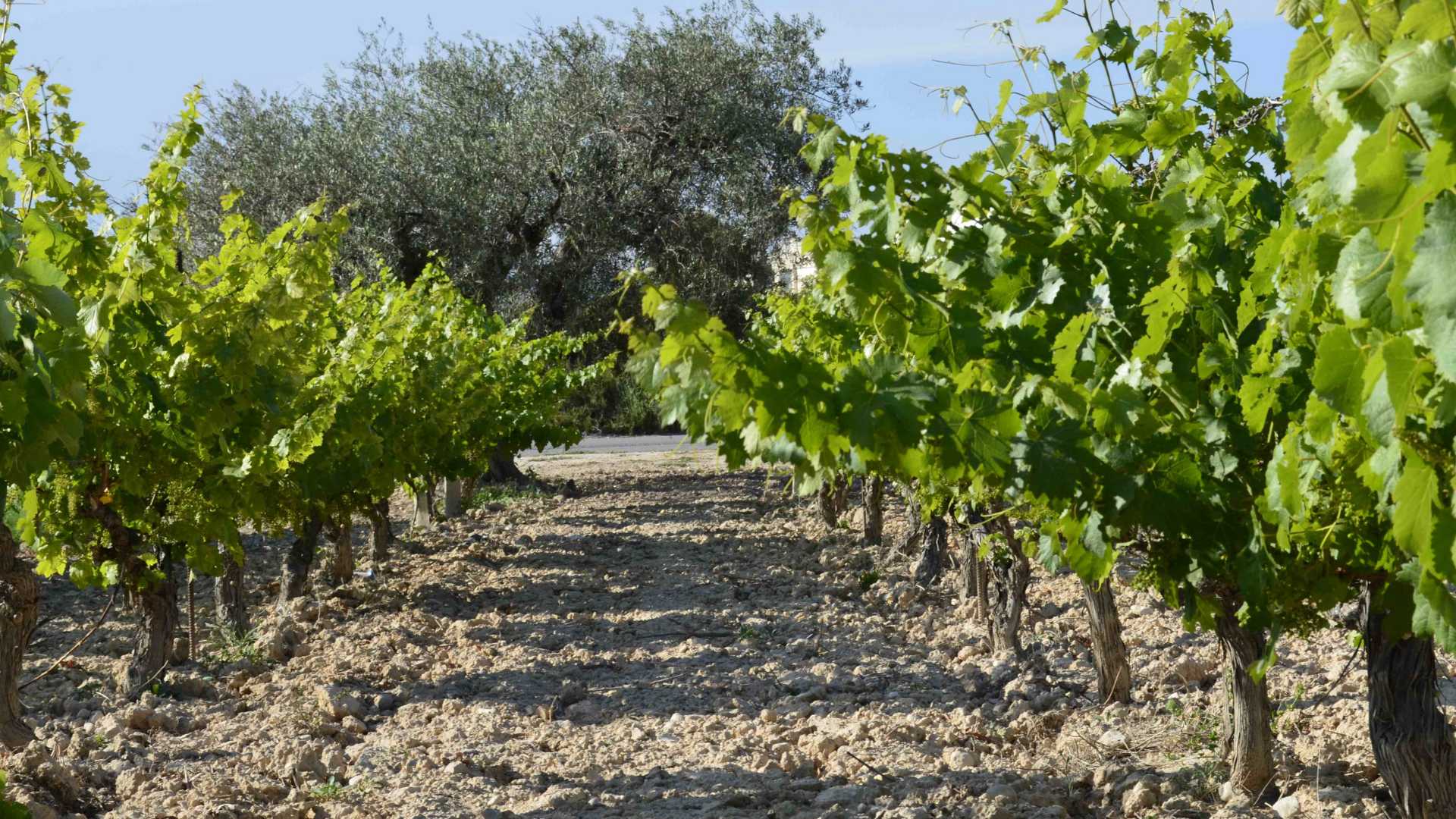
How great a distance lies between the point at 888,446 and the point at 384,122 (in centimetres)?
1624

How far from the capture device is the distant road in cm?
2405

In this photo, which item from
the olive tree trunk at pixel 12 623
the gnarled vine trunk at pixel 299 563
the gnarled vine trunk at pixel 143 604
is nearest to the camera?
the olive tree trunk at pixel 12 623

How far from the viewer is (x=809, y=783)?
164 inches

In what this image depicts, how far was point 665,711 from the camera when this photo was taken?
17.7ft

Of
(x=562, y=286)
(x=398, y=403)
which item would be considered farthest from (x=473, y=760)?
(x=562, y=286)

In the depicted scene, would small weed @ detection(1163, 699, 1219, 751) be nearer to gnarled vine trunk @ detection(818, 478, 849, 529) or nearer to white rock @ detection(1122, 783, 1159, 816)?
white rock @ detection(1122, 783, 1159, 816)

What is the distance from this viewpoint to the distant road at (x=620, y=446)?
2405 cm

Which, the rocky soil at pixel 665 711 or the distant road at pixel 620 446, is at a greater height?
the distant road at pixel 620 446

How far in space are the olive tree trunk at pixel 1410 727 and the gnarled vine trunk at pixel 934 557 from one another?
4558 mm

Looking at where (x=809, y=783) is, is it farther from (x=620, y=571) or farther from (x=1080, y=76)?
(x=620, y=571)

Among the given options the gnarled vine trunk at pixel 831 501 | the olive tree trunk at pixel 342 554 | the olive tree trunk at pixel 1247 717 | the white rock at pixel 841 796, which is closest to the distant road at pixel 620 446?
the gnarled vine trunk at pixel 831 501

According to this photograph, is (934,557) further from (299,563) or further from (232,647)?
(232,647)

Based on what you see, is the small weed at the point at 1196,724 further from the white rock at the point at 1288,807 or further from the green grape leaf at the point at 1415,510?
the green grape leaf at the point at 1415,510

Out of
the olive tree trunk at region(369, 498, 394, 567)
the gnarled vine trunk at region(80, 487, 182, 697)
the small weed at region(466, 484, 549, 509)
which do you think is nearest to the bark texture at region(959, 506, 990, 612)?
the gnarled vine trunk at region(80, 487, 182, 697)
